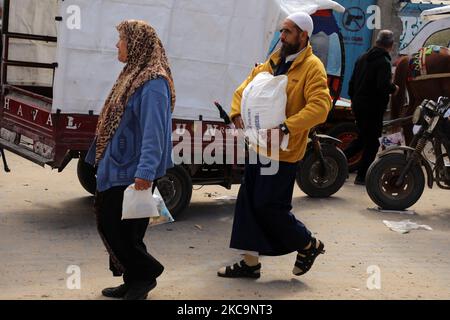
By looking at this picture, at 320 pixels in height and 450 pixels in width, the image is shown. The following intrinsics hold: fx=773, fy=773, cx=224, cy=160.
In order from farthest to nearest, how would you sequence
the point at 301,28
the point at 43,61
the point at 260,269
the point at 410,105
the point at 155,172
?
the point at 410,105, the point at 43,61, the point at 260,269, the point at 301,28, the point at 155,172

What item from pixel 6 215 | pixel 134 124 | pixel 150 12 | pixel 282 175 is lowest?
pixel 6 215

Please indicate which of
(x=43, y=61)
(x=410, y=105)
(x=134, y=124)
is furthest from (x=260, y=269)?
(x=410, y=105)

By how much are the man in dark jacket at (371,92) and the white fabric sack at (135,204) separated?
5156 mm

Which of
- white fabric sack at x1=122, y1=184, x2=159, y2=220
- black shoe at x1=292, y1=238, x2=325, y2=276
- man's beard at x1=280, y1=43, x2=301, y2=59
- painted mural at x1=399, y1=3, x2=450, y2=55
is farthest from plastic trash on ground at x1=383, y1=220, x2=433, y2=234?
painted mural at x1=399, y1=3, x2=450, y2=55

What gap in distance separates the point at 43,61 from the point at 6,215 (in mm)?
2089

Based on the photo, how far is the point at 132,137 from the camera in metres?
4.33

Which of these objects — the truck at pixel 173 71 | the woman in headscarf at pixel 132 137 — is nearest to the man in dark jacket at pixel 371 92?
the truck at pixel 173 71

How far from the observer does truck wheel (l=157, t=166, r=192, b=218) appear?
680cm

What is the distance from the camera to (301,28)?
491 centimetres

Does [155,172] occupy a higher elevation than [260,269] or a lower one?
higher

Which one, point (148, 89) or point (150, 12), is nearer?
point (148, 89)

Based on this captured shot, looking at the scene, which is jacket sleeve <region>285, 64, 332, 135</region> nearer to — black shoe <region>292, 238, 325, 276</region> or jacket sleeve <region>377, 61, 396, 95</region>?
black shoe <region>292, 238, 325, 276</region>

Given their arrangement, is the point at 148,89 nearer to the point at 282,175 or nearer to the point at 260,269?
the point at 282,175

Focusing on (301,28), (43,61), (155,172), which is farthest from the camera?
(43,61)
